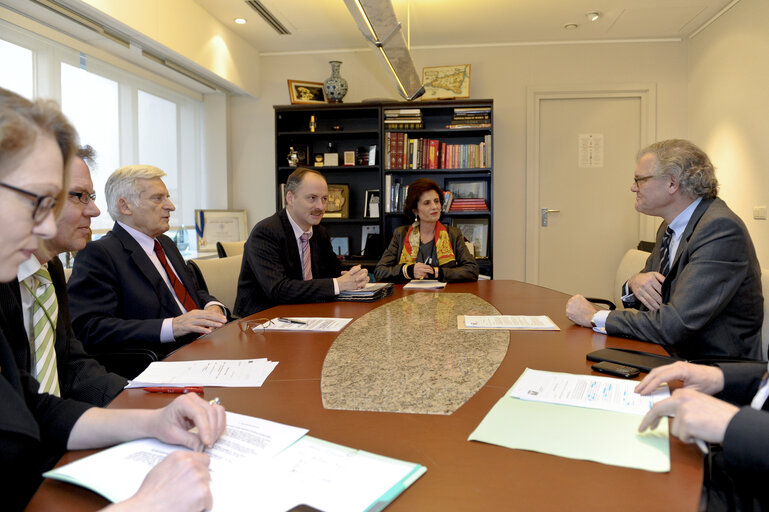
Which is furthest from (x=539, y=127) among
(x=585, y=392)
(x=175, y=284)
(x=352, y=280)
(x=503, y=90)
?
(x=585, y=392)

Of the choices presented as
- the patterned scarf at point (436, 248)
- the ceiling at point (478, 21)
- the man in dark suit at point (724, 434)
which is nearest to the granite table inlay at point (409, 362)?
the man in dark suit at point (724, 434)

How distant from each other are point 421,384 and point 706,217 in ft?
4.24

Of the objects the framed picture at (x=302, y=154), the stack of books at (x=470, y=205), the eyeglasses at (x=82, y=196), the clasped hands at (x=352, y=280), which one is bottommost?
the clasped hands at (x=352, y=280)

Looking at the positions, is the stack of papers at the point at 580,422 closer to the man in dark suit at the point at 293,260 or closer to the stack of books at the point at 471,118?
the man in dark suit at the point at 293,260

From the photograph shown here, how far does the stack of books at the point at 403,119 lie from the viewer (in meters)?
4.89

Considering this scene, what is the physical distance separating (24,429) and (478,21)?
4608 mm

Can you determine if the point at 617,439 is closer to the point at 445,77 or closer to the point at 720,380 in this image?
the point at 720,380

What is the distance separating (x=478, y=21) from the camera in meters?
4.61

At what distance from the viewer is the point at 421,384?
1.25 meters

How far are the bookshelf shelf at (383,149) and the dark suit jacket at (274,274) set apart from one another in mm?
2079

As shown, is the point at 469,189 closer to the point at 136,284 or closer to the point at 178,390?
the point at 136,284

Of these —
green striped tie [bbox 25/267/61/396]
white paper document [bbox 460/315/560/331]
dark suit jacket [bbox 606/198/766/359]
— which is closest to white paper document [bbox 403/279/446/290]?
white paper document [bbox 460/315/560/331]

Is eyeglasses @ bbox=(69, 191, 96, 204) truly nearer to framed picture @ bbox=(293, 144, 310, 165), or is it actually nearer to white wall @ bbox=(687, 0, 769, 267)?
framed picture @ bbox=(293, 144, 310, 165)

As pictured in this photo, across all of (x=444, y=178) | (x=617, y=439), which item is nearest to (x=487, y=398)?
(x=617, y=439)
